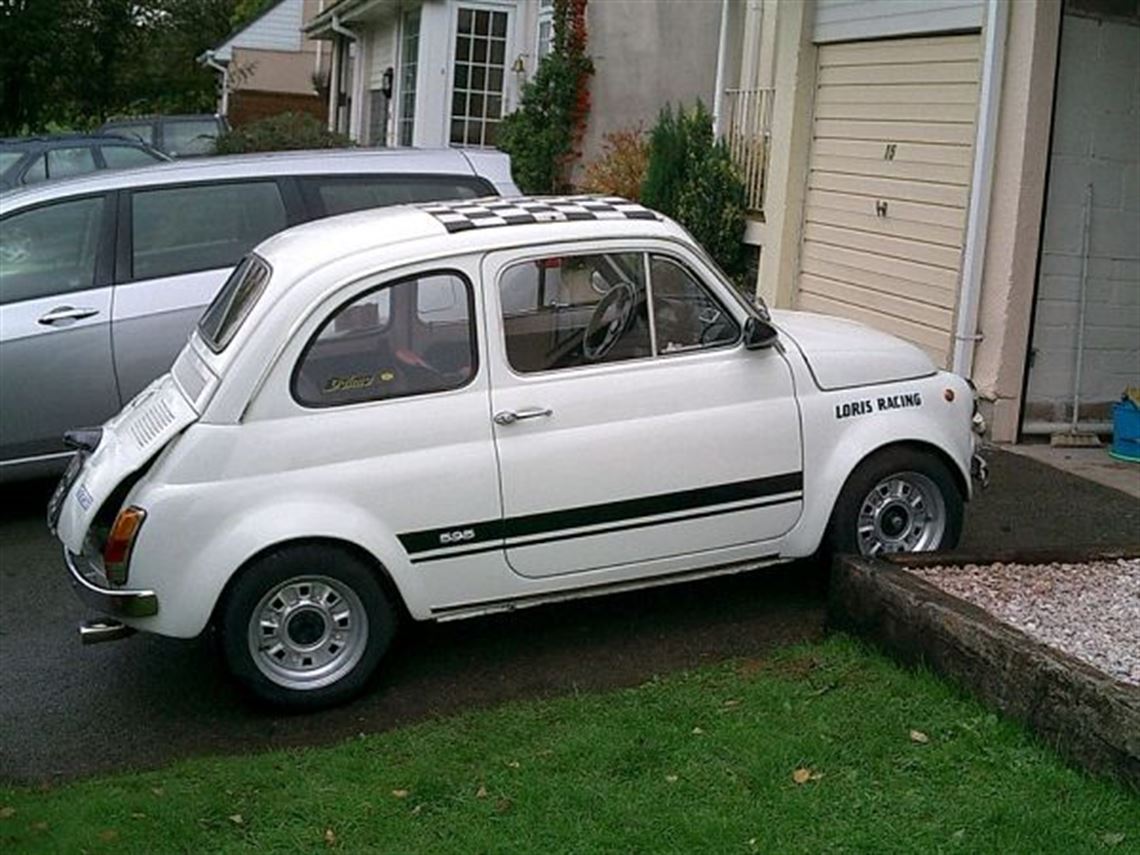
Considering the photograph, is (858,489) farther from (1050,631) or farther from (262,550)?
(262,550)

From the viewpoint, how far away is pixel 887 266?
10.9m

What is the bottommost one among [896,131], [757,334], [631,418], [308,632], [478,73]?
[308,632]

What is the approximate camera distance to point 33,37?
40312mm

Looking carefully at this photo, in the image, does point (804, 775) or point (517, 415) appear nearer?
point (804, 775)

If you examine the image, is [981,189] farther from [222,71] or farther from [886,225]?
[222,71]

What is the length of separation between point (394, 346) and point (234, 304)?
0.85 m

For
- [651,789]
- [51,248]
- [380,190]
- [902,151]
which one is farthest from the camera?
[902,151]

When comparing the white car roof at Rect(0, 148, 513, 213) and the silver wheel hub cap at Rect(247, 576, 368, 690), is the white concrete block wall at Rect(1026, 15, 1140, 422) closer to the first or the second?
the white car roof at Rect(0, 148, 513, 213)

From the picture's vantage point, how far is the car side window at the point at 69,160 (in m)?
17.5

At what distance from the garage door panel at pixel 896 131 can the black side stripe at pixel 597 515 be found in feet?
14.8

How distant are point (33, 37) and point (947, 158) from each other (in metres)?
35.5

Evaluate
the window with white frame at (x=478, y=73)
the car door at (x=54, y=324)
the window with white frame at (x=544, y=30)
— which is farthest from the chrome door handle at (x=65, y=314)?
the window with white frame at (x=478, y=73)

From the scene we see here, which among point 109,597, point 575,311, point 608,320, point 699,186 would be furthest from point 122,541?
point 699,186

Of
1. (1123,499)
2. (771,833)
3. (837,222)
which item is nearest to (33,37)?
(837,222)
